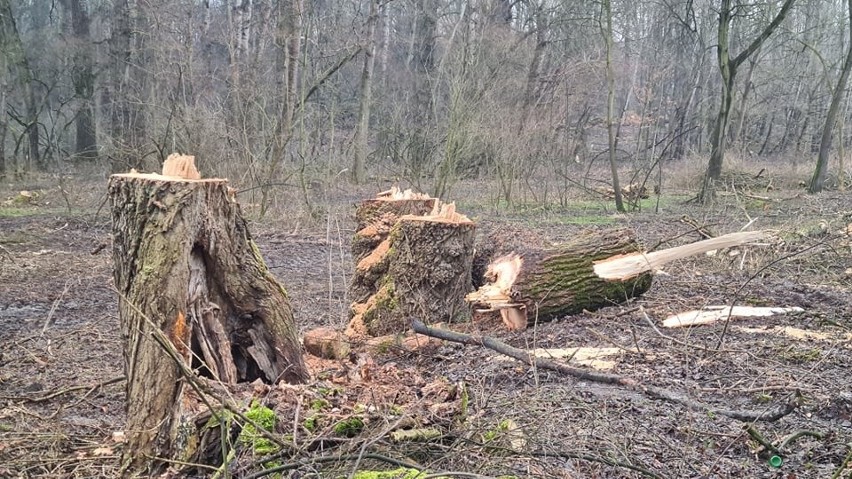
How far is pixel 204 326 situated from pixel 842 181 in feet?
69.0

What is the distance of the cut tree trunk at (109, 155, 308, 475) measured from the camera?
10.6 feet

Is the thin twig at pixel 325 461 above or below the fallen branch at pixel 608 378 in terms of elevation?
above

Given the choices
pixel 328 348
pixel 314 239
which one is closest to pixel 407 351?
pixel 328 348

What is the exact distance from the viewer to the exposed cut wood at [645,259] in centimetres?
623

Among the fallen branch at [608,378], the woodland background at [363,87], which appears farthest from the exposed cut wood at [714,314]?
the woodland background at [363,87]

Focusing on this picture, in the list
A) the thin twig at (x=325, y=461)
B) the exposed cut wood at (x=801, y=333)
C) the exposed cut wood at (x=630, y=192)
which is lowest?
the exposed cut wood at (x=801, y=333)

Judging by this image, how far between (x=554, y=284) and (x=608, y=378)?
1980 millimetres

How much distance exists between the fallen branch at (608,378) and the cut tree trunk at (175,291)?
5.67 feet

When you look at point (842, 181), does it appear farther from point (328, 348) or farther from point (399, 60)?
point (328, 348)

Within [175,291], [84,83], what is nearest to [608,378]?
[175,291]

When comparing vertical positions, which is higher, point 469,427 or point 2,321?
point 469,427

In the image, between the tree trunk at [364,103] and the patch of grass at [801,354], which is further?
the tree trunk at [364,103]

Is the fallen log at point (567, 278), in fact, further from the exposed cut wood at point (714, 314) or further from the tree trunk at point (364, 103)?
the tree trunk at point (364, 103)

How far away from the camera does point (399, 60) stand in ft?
96.0
